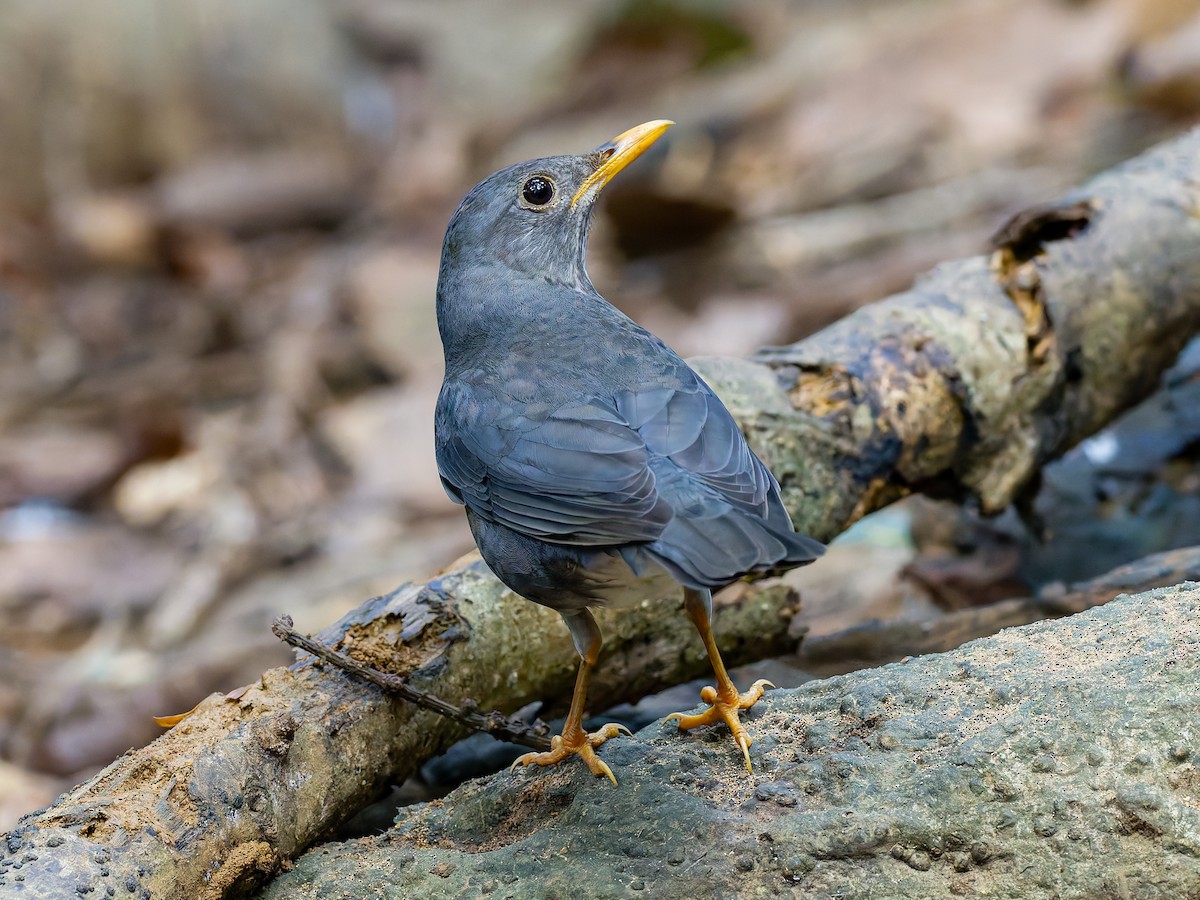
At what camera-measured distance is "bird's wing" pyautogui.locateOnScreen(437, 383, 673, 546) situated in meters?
2.93

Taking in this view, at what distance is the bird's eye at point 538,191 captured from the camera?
4.04 m

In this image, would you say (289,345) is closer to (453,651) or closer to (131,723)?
(131,723)

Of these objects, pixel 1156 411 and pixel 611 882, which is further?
pixel 1156 411

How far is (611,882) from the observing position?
2.68 m

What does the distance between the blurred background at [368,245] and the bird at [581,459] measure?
1729mm

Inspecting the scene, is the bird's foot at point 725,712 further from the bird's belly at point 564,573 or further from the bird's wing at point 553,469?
the bird's wing at point 553,469

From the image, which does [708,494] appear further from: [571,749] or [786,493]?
[786,493]

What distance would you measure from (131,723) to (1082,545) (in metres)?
3.99

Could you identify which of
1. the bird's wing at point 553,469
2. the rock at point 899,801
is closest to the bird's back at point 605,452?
the bird's wing at point 553,469

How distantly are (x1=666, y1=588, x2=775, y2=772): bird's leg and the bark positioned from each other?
0.52m

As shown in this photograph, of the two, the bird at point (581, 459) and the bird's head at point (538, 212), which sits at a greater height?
the bird's head at point (538, 212)

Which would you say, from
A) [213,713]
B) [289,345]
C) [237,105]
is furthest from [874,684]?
[237,105]

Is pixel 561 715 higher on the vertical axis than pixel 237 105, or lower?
lower

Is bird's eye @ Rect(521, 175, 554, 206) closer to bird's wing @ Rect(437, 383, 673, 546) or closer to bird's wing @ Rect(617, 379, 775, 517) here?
bird's wing @ Rect(437, 383, 673, 546)
